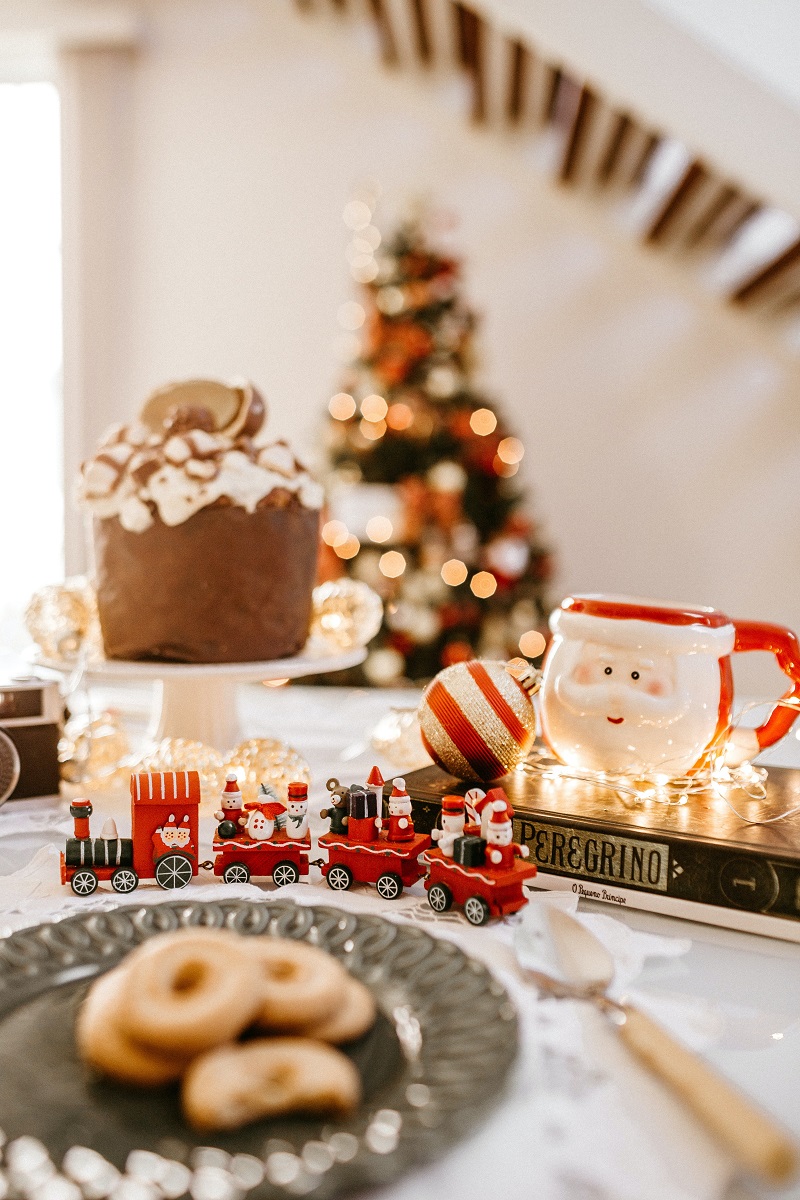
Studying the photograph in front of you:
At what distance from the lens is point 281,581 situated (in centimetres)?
127

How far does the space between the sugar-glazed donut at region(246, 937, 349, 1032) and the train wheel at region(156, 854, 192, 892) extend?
0.97ft

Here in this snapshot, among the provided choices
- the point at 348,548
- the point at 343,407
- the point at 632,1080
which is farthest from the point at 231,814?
the point at 343,407

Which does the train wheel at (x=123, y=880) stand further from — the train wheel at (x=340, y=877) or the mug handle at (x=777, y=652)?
the mug handle at (x=777, y=652)

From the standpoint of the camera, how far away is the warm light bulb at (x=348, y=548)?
3.26 metres

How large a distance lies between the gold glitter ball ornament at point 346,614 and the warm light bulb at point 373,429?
78.5 inches

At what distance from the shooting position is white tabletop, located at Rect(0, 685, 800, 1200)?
1.44 ft

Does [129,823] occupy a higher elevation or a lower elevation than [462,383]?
lower

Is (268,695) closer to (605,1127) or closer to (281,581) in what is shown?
(281,581)

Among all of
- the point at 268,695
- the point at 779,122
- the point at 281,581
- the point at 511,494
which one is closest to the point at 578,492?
the point at 511,494

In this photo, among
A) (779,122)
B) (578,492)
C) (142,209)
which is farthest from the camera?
(142,209)

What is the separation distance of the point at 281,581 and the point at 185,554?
0.13 metres

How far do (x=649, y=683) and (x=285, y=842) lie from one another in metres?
0.34

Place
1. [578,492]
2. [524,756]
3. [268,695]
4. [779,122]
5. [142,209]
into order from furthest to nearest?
[142,209] < [578,492] < [779,122] < [268,695] < [524,756]

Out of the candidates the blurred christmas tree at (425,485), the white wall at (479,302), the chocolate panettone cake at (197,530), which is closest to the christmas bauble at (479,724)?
the chocolate panettone cake at (197,530)
